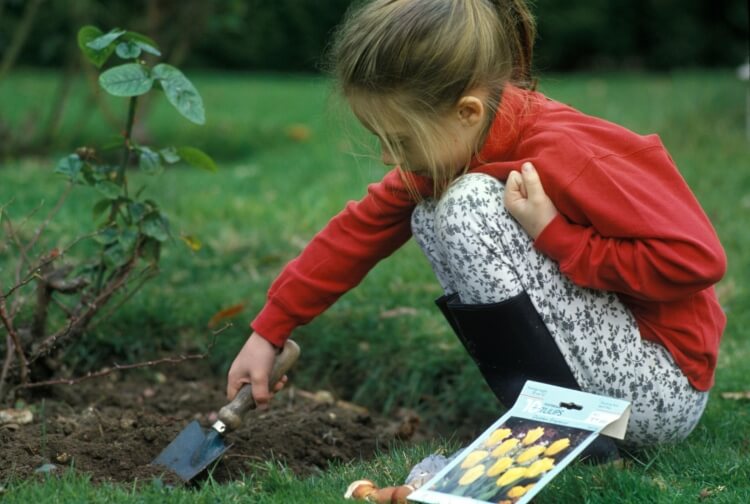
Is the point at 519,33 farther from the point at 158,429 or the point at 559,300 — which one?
the point at 158,429

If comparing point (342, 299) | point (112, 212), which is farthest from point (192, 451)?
point (342, 299)

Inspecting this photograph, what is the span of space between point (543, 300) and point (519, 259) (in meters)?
0.09

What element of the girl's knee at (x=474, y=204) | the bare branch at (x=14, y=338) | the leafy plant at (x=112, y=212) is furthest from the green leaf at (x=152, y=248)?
the girl's knee at (x=474, y=204)

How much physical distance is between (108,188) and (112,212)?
88mm

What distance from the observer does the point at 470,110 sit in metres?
2.12

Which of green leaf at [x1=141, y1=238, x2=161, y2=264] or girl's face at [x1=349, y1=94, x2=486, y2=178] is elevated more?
girl's face at [x1=349, y1=94, x2=486, y2=178]

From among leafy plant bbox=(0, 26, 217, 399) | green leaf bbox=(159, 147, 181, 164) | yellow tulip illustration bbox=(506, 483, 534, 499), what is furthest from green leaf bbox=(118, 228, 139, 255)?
yellow tulip illustration bbox=(506, 483, 534, 499)

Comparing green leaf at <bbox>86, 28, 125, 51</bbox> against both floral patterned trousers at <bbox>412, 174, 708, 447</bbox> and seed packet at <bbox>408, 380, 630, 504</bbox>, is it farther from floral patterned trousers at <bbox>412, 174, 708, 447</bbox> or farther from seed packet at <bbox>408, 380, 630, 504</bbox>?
seed packet at <bbox>408, 380, 630, 504</bbox>

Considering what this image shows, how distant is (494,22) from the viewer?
2.13 metres

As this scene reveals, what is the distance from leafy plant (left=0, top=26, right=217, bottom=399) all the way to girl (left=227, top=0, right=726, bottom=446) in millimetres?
514

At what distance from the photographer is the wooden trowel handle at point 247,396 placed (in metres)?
2.31

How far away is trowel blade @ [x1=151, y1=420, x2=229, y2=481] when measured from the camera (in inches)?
89.8

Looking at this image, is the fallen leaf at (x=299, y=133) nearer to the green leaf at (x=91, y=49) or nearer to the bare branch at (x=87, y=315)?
the bare branch at (x=87, y=315)

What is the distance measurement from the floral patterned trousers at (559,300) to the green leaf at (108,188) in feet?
2.57
